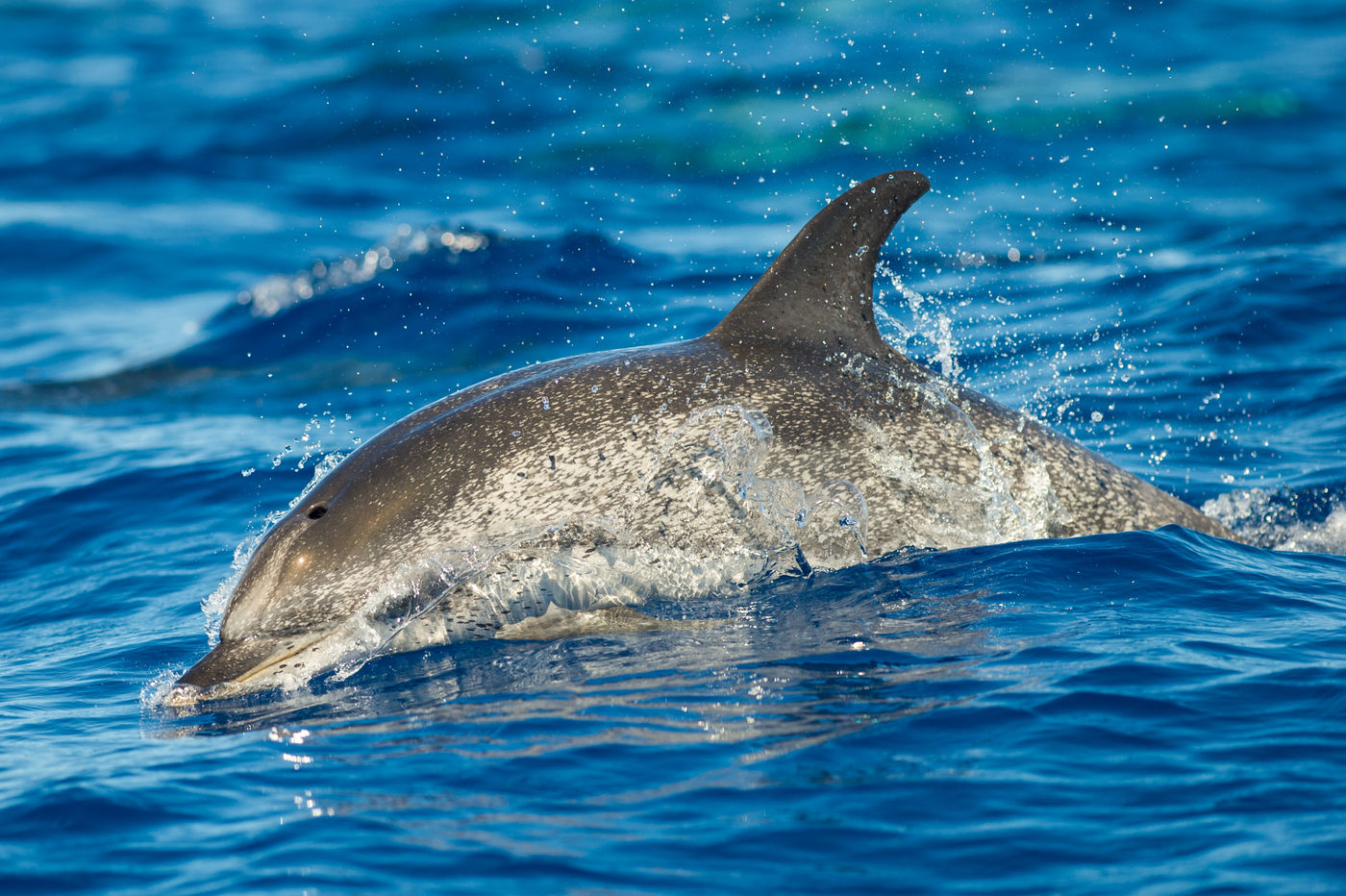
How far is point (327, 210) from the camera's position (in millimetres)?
22219

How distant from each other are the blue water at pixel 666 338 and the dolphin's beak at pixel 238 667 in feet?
0.51

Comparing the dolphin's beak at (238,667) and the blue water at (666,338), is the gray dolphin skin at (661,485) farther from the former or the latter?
the blue water at (666,338)

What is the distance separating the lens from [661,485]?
7.96 m

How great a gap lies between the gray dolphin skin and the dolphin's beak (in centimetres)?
1

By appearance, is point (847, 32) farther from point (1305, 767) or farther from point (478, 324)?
point (1305, 767)

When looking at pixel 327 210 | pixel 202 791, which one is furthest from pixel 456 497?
pixel 327 210

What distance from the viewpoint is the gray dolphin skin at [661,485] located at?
24.8ft

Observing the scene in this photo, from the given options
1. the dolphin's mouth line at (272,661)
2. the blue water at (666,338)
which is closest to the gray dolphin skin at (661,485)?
the dolphin's mouth line at (272,661)

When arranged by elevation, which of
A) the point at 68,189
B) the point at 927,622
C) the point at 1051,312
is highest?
the point at 68,189

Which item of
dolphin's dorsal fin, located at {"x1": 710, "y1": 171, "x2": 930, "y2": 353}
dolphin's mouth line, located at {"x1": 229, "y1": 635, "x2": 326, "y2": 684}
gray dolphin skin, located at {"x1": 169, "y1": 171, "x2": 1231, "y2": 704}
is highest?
dolphin's dorsal fin, located at {"x1": 710, "y1": 171, "x2": 930, "y2": 353}

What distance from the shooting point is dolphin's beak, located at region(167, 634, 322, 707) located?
23.5 ft

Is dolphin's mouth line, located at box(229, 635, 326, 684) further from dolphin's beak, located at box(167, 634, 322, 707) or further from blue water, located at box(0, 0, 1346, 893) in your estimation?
blue water, located at box(0, 0, 1346, 893)

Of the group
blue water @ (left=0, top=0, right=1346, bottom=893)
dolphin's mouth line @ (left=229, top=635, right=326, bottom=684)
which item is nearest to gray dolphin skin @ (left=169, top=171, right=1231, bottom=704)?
dolphin's mouth line @ (left=229, top=635, right=326, bottom=684)

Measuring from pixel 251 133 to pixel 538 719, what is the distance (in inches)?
874
